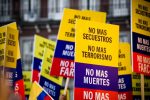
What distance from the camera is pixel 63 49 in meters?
9.24

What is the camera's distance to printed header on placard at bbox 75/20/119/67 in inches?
281

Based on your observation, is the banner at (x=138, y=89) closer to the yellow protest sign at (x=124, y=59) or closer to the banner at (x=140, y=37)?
the yellow protest sign at (x=124, y=59)

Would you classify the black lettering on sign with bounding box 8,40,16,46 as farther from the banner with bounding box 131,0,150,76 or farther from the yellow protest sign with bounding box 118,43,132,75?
the yellow protest sign with bounding box 118,43,132,75

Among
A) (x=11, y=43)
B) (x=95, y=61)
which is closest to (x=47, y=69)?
A: (x=11, y=43)

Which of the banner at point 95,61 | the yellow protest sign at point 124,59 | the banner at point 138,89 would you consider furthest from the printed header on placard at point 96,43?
the banner at point 138,89

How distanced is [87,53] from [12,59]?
1.21 metres

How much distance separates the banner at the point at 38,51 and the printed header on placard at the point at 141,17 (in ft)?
10.0

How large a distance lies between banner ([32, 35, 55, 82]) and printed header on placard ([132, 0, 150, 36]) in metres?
3.05

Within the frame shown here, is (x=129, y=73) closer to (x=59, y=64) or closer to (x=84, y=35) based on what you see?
(x=59, y=64)

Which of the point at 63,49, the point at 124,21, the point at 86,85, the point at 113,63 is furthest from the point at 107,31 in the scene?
the point at 124,21

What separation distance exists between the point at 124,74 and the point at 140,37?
126cm

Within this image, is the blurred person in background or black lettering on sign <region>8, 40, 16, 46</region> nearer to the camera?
the blurred person in background

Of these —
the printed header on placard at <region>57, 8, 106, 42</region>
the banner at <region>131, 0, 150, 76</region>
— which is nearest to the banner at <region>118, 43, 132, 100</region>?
the printed header on placard at <region>57, 8, 106, 42</region>

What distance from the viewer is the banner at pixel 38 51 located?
1108 centimetres
